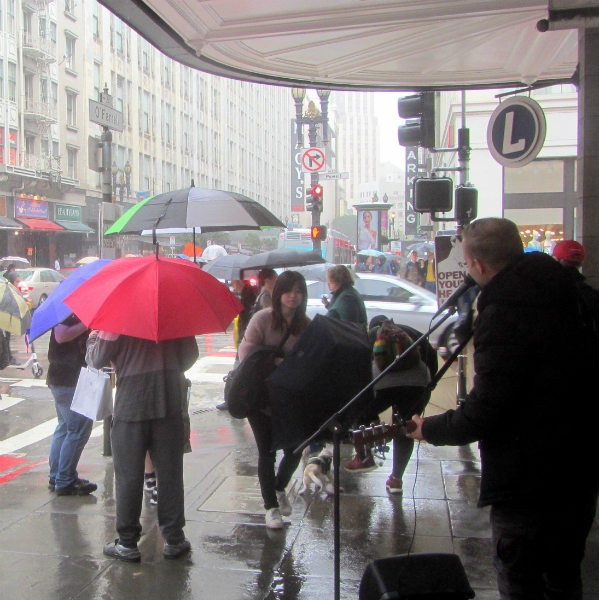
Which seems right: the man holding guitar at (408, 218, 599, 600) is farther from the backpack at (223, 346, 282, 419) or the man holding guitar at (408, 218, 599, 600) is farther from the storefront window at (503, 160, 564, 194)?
the storefront window at (503, 160, 564, 194)

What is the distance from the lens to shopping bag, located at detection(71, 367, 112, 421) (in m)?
5.30

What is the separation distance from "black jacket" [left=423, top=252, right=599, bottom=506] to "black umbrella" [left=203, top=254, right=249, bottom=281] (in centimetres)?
748

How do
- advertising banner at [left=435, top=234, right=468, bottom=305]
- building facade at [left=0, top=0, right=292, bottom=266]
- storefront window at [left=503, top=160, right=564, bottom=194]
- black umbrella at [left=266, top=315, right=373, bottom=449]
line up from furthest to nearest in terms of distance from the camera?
building facade at [left=0, top=0, right=292, bottom=266] < storefront window at [left=503, top=160, right=564, bottom=194] < advertising banner at [left=435, top=234, right=468, bottom=305] < black umbrella at [left=266, top=315, right=373, bottom=449]

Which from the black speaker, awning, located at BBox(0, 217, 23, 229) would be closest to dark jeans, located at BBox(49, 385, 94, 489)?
the black speaker

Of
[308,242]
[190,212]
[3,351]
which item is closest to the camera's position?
[190,212]

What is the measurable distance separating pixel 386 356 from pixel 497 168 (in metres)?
20.3

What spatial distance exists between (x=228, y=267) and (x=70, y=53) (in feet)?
127

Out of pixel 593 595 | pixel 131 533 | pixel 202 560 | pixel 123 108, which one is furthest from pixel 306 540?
pixel 123 108

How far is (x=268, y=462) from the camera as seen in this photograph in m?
5.06

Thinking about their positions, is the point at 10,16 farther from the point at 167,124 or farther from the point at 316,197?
the point at 316,197

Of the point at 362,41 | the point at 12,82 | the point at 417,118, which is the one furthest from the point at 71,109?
the point at 362,41

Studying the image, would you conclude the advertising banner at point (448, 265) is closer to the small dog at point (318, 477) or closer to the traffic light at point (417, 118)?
the traffic light at point (417, 118)

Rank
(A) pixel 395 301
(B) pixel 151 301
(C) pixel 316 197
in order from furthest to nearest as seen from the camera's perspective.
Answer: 1. (C) pixel 316 197
2. (A) pixel 395 301
3. (B) pixel 151 301

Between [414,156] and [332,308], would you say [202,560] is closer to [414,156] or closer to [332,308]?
[332,308]
